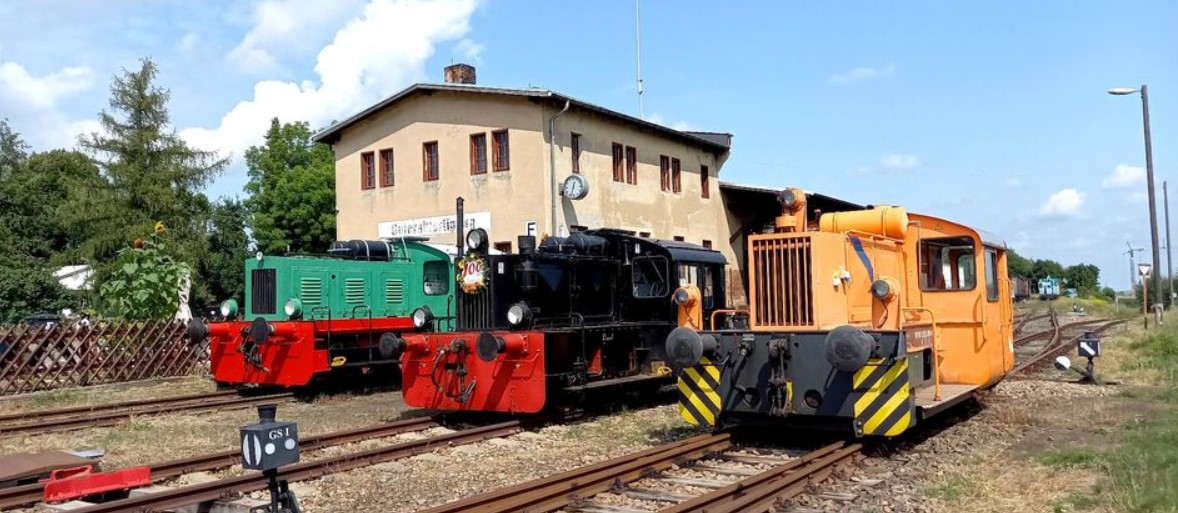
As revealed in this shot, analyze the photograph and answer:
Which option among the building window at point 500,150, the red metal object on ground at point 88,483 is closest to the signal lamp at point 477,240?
the red metal object on ground at point 88,483

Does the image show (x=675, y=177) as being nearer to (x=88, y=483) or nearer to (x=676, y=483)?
(x=676, y=483)

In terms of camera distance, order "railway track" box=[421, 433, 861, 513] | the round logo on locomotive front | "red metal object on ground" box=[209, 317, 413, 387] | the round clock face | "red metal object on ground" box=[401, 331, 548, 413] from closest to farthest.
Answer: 1. "railway track" box=[421, 433, 861, 513]
2. "red metal object on ground" box=[401, 331, 548, 413]
3. the round logo on locomotive front
4. "red metal object on ground" box=[209, 317, 413, 387]
5. the round clock face

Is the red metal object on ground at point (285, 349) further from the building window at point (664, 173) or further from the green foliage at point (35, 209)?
the green foliage at point (35, 209)

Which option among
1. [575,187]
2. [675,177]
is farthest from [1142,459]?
[675,177]

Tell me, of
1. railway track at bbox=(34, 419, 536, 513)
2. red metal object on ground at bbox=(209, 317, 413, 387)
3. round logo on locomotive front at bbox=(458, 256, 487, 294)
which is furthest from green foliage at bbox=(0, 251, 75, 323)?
railway track at bbox=(34, 419, 536, 513)

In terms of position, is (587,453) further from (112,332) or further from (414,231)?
(414,231)

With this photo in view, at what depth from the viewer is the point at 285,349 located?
14.2 meters

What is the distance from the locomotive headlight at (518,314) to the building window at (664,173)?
1501cm

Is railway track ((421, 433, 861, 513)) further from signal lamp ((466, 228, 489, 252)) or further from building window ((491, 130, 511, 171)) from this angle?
building window ((491, 130, 511, 171))

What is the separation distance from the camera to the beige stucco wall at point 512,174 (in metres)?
21.4

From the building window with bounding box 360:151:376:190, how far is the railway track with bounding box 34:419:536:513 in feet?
50.8

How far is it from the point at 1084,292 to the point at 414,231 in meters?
66.3

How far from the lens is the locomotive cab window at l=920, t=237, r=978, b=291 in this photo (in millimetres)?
10172

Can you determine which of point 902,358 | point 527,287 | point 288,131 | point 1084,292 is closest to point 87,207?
point 288,131
